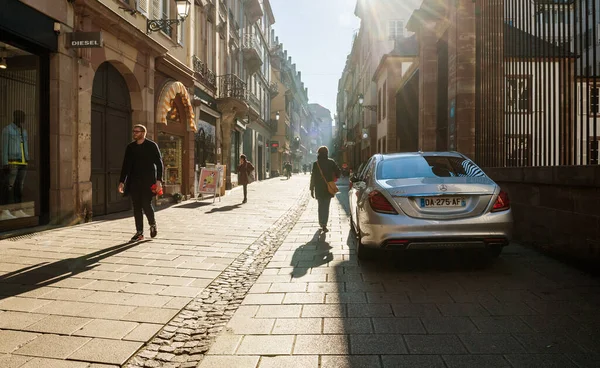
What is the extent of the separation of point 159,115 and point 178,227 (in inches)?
227

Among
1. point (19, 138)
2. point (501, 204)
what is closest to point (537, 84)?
point (501, 204)

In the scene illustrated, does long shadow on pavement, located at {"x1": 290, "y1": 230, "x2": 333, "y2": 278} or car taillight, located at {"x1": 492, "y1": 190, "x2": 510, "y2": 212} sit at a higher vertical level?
car taillight, located at {"x1": 492, "y1": 190, "x2": 510, "y2": 212}

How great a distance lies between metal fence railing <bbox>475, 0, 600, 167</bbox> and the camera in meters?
6.14

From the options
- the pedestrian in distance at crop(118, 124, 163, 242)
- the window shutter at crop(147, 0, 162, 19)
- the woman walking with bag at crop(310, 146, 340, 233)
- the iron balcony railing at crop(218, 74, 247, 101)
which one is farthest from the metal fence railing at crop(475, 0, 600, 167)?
the iron balcony railing at crop(218, 74, 247, 101)

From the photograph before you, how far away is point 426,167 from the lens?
6113mm

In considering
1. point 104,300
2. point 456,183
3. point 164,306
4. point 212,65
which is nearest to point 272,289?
point 164,306

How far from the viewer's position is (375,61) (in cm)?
3803

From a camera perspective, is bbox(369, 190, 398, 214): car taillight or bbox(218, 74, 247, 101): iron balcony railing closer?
bbox(369, 190, 398, 214): car taillight

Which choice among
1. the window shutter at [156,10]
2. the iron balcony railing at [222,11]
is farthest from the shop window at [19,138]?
the iron balcony railing at [222,11]

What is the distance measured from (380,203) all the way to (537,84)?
4244 mm

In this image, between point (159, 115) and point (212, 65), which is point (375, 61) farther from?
point (159, 115)

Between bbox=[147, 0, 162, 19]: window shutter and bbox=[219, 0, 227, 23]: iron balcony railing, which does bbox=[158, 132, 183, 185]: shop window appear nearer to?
bbox=[147, 0, 162, 19]: window shutter

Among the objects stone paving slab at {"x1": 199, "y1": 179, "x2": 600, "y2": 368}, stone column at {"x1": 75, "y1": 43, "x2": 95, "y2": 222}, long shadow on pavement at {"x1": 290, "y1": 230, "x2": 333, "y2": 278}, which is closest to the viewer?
stone paving slab at {"x1": 199, "y1": 179, "x2": 600, "y2": 368}

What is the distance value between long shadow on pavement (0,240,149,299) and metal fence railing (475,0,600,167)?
6063 millimetres
